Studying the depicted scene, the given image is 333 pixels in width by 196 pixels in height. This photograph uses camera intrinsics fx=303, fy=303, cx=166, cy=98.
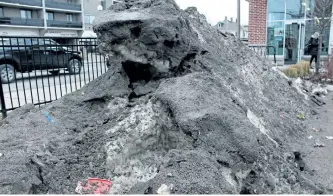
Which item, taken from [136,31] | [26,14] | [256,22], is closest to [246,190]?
[136,31]

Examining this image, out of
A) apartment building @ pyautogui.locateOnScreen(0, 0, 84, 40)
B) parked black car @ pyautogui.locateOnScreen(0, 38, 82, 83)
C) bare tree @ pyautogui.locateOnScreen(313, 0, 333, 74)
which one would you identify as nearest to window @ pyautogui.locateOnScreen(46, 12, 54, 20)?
apartment building @ pyautogui.locateOnScreen(0, 0, 84, 40)

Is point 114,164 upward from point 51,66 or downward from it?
downward

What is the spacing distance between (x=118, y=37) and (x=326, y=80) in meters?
8.79

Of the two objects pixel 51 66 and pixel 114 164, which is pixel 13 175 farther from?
pixel 51 66

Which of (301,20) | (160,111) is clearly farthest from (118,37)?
(301,20)

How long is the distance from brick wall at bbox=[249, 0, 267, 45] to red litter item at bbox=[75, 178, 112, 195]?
463 inches

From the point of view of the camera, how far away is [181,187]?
235 centimetres

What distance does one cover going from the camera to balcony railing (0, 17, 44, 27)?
122ft

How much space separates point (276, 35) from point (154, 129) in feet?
50.6

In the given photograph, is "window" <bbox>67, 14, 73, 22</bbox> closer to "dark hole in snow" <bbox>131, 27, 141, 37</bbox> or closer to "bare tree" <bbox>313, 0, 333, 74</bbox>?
"bare tree" <bbox>313, 0, 333, 74</bbox>

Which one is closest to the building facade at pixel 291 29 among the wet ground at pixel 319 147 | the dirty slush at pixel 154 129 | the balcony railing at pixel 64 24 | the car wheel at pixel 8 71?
the wet ground at pixel 319 147

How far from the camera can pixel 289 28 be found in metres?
16.5

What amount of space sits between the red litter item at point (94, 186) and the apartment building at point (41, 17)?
35034 millimetres

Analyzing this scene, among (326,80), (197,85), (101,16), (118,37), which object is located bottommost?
(326,80)
